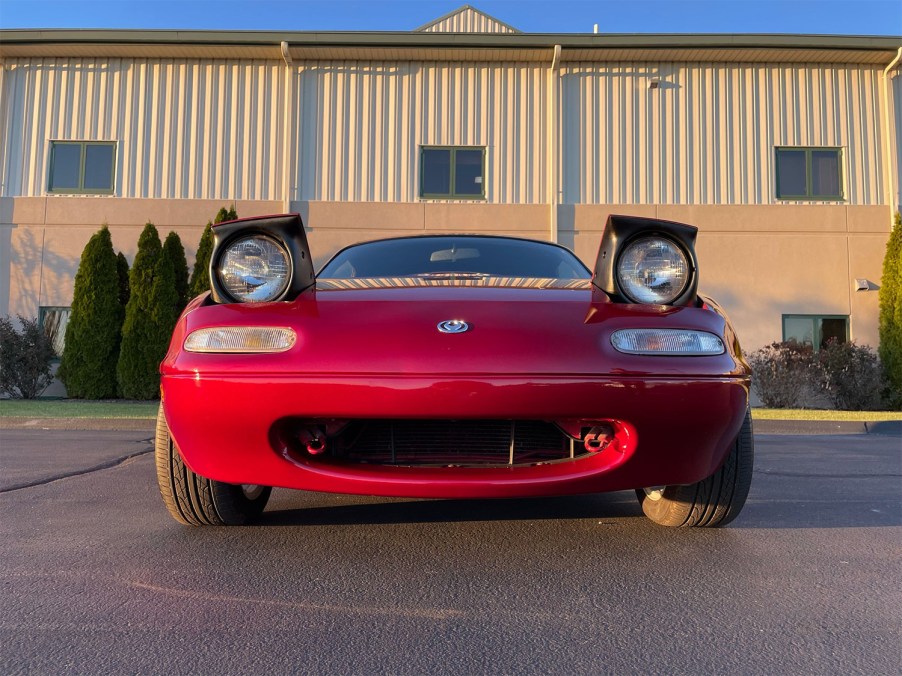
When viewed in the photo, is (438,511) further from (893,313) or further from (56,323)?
(893,313)

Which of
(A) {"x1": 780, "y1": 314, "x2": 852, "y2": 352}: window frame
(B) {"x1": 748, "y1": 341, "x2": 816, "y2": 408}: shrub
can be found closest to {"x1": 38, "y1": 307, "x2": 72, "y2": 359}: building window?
(B) {"x1": 748, "y1": 341, "x2": 816, "y2": 408}: shrub

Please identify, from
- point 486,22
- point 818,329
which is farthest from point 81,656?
point 486,22

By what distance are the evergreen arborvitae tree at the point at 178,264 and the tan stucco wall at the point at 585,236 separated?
0.46 meters

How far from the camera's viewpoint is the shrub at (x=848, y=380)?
1066cm

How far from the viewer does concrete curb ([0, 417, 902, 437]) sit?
6.77m

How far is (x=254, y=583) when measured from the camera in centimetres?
183

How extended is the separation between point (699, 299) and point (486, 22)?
669 inches

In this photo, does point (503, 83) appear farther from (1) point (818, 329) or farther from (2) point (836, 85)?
(1) point (818, 329)

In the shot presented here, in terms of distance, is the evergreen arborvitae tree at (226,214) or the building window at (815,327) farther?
the building window at (815,327)

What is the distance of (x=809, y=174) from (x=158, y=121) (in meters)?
11.6

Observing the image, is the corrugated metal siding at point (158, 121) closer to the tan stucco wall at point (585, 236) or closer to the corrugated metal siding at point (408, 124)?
the tan stucco wall at point (585, 236)

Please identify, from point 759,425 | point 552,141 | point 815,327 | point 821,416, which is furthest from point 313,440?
point 815,327

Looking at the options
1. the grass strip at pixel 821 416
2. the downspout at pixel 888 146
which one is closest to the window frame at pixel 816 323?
the downspout at pixel 888 146

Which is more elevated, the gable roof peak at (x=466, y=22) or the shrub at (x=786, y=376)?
the gable roof peak at (x=466, y=22)
